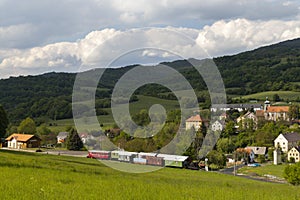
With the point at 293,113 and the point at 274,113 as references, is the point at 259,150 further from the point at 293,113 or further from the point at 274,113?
the point at 274,113

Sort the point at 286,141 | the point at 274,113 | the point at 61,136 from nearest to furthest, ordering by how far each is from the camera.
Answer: the point at 286,141 < the point at 61,136 < the point at 274,113

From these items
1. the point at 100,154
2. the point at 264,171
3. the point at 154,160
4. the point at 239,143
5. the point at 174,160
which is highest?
the point at 239,143

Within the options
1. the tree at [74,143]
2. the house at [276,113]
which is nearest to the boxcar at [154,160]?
the tree at [74,143]

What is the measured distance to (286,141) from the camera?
87.4 m

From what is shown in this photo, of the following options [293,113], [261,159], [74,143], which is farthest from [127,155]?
[293,113]

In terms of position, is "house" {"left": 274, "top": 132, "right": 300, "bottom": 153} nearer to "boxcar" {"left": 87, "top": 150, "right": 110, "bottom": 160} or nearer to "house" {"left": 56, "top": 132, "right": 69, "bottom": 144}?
"house" {"left": 56, "top": 132, "right": 69, "bottom": 144}

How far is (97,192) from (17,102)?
144448mm

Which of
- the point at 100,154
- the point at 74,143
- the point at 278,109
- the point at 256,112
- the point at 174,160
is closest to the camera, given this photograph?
the point at 100,154

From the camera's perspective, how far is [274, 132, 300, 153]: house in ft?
284

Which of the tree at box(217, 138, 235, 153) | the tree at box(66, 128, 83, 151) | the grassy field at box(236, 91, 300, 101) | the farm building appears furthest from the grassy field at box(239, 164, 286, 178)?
the grassy field at box(236, 91, 300, 101)

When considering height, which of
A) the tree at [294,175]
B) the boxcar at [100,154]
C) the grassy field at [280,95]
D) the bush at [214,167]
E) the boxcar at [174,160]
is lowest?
the bush at [214,167]

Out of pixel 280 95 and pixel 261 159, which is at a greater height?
pixel 280 95

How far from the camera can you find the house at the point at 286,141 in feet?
284

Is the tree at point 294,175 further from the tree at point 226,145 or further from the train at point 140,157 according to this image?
the tree at point 226,145
